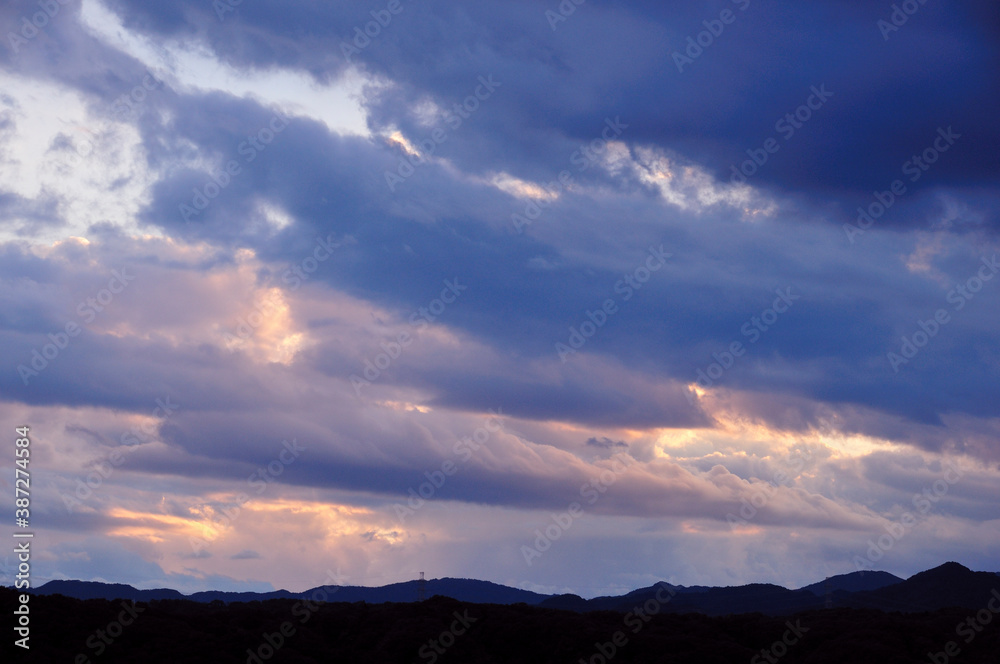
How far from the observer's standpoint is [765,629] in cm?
7638

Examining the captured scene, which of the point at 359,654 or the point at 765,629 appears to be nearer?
the point at 359,654

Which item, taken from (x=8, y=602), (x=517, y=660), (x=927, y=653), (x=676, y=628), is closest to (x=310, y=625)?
(x=517, y=660)

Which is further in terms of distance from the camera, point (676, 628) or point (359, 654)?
point (676, 628)

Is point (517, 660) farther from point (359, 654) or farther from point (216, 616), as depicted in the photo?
point (216, 616)

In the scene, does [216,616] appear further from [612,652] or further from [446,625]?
[612,652]

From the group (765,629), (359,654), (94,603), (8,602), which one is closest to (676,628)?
(765,629)

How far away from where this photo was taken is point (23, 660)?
61.9 meters

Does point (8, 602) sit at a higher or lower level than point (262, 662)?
higher

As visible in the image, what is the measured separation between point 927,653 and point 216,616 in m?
57.0

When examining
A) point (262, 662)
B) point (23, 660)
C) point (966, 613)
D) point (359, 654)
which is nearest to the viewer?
point (23, 660)

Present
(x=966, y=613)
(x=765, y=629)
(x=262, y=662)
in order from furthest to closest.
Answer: (x=966, y=613) → (x=765, y=629) → (x=262, y=662)

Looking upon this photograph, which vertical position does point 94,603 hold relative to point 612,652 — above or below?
above

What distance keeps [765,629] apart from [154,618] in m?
50.3

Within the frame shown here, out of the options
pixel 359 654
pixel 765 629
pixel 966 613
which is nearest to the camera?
pixel 359 654
